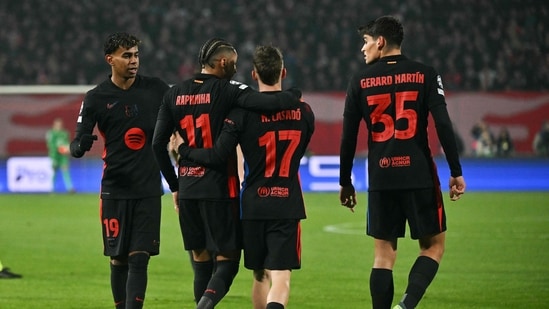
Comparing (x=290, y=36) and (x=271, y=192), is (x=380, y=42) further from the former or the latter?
(x=290, y=36)

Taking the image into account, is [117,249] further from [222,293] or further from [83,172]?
[83,172]

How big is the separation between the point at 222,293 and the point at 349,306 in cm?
268

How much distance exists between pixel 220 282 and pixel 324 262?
6240 mm

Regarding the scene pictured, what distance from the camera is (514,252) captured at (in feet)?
45.9

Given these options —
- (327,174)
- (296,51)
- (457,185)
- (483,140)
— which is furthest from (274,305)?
(296,51)

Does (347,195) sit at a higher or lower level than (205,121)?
lower

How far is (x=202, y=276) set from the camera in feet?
24.9

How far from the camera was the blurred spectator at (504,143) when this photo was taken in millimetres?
28375

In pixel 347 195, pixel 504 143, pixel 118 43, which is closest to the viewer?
pixel 347 195

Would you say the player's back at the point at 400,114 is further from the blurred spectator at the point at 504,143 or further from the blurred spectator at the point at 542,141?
the blurred spectator at the point at 542,141

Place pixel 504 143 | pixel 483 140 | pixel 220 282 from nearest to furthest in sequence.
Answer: pixel 220 282, pixel 483 140, pixel 504 143

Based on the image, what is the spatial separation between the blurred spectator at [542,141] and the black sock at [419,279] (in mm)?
21533

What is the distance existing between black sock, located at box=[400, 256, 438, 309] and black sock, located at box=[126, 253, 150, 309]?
1824mm

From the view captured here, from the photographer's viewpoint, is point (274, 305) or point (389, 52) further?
point (389, 52)
